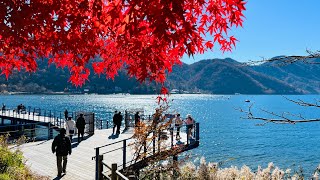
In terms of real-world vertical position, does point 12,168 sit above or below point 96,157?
below

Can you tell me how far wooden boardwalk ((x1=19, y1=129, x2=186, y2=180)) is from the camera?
14102mm

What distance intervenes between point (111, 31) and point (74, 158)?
1100cm

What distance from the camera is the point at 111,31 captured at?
7.24 metres

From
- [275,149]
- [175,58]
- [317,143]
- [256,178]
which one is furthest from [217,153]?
[175,58]


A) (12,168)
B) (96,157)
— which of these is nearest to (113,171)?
(96,157)

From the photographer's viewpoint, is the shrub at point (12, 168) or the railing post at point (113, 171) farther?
the shrub at point (12, 168)

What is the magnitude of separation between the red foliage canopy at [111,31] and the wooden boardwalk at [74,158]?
6.51m

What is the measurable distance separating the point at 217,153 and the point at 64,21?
52188 mm

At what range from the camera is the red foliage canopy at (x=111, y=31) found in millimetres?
4961

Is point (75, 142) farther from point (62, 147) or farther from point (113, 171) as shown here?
point (113, 171)

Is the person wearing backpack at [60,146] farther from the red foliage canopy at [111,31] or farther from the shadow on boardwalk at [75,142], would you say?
the shadow on boardwalk at [75,142]

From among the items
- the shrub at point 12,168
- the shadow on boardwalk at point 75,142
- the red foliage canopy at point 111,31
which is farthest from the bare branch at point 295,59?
the shadow on boardwalk at point 75,142

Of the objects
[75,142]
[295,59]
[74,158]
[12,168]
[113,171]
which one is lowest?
[74,158]

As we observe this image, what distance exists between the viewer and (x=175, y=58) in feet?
25.5
